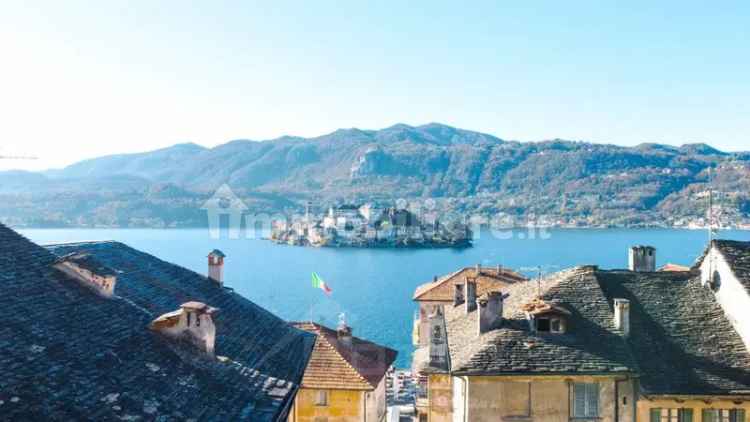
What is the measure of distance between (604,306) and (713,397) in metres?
4.10

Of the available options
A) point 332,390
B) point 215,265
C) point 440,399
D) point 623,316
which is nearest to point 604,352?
point 623,316

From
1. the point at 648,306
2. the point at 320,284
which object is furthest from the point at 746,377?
the point at 320,284

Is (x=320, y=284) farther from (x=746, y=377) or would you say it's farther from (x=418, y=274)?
(x=418, y=274)

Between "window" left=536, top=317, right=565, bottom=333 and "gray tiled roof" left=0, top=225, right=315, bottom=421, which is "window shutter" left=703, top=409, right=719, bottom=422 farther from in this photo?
"gray tiled roof" left=0, top=225, right=315, bottom=421

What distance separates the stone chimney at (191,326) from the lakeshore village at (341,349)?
3cm

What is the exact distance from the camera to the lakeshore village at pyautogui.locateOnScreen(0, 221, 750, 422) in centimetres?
1182

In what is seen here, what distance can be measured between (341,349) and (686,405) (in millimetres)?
15149

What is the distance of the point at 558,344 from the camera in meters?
20.5

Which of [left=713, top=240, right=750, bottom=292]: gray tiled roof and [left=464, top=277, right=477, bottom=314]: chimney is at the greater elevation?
[left=713, top=240, right=750, bottom=292]: gray tiled roof

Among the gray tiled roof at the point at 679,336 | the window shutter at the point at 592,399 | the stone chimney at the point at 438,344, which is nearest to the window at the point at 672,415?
the gray tiled roof at the point at 679,336

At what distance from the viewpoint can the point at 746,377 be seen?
20297 mm

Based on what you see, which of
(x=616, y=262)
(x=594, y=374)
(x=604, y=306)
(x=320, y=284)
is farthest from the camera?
(x=616, y=262)

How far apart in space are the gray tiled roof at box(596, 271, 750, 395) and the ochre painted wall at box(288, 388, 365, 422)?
10320mm

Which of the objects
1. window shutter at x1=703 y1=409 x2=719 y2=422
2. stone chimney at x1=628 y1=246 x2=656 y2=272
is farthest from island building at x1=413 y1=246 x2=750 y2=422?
stone chimney at x1=628 y1=246 x2=656 y2=272
